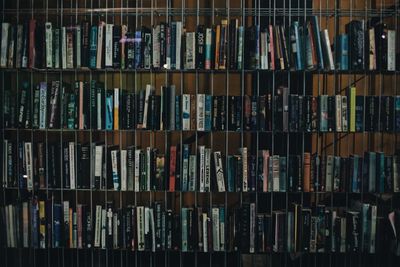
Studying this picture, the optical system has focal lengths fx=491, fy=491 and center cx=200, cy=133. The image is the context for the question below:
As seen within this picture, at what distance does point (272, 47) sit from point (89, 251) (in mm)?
1918

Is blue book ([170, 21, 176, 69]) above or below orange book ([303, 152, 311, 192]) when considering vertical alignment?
above

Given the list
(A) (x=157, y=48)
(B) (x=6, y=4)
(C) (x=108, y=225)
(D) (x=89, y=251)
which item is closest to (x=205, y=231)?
(C) (x=108, y=225)

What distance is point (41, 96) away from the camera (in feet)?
10.5

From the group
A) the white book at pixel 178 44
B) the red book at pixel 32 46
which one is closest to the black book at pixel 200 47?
the white book at pixel 178 44

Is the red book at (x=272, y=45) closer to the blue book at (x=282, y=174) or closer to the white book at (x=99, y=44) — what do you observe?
the blue book at (x=282, y=174)

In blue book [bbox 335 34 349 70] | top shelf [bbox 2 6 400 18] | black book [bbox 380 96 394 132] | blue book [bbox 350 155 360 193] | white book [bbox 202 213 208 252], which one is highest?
top shelf [bbox 2 6 400 18]

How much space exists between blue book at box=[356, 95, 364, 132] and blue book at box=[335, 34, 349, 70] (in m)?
0.22

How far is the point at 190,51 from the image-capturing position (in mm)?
3170

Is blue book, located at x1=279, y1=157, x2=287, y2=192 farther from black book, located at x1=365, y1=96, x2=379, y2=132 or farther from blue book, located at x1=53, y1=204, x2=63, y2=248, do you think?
blue book, located at x1=53, y1=204, x2=63, y2=248

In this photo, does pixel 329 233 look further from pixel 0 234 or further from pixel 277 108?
pixel 0 234

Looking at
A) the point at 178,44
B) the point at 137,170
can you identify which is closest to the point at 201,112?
the point at 178,44

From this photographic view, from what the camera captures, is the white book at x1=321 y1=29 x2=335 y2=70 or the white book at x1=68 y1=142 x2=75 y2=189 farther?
the white book at x1=68 y1=142 x2=75 y2=189

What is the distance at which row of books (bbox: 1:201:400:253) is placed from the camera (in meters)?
3.19

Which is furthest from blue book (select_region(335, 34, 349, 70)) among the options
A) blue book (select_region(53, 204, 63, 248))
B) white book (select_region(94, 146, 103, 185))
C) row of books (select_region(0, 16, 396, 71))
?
blue book (select_region(53, 204, 63, 248))
